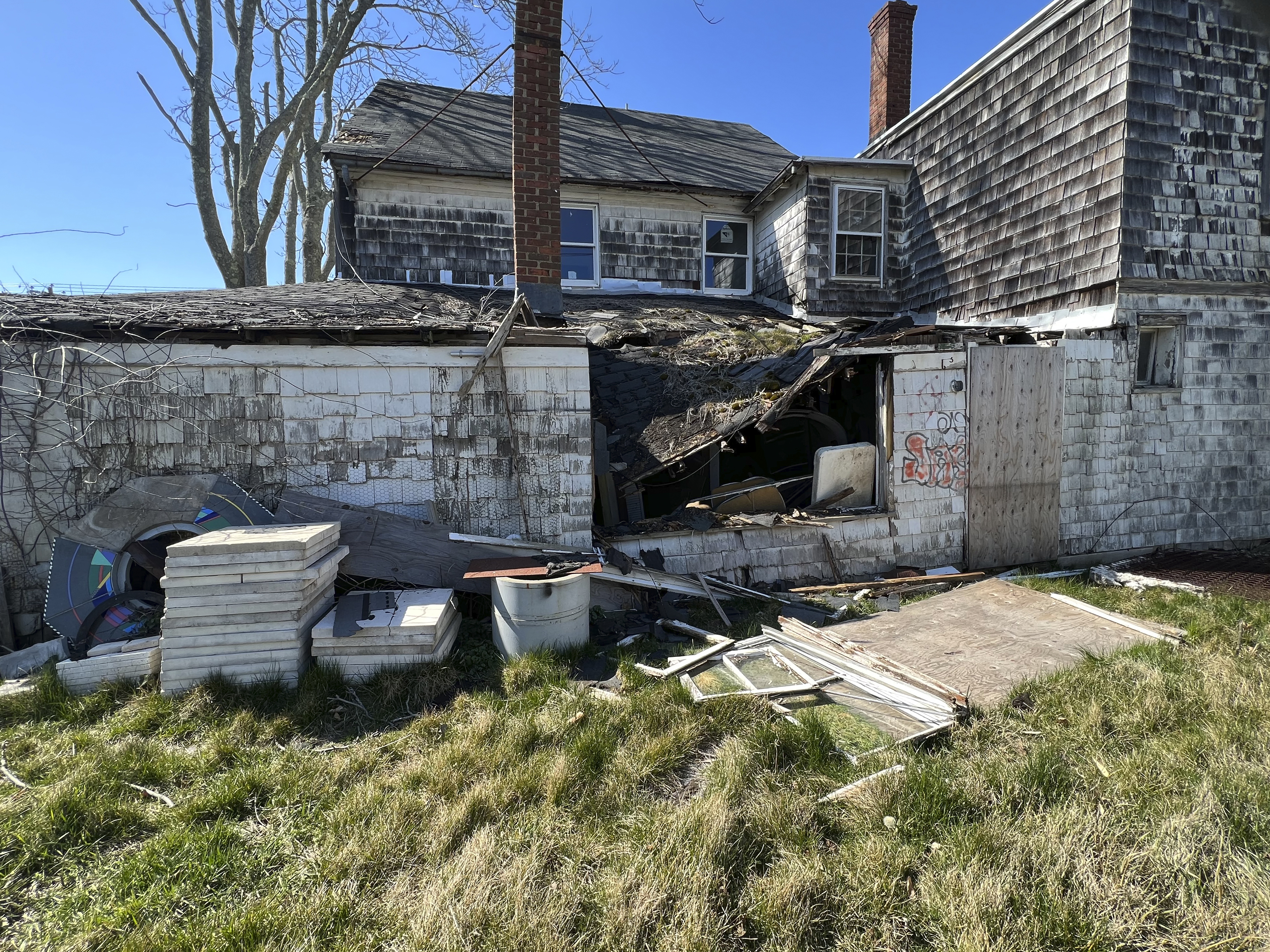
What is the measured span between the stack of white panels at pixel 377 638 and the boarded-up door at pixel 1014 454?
6391 mm

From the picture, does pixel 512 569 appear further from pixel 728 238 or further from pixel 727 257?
pixel 728 238

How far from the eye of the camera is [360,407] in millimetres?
5969

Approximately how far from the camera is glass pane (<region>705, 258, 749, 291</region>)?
13.3 meters

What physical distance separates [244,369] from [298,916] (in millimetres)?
4615

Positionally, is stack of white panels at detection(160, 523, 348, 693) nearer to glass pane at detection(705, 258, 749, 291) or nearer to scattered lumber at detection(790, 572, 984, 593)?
scattered lumber at detection(790, 572, 984, 593)

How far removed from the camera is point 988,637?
5.48 meters

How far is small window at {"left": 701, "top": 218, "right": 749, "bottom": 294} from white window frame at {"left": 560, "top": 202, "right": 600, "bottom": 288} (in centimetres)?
225

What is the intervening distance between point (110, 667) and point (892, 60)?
16.1 metres

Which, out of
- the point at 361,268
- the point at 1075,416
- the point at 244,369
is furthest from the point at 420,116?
the point at 1075,416

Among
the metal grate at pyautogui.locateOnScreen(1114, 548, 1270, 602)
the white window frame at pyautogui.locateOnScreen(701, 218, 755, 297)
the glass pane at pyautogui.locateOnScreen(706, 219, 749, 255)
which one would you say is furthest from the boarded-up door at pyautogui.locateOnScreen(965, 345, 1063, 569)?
the glass pane at pyautogui.locateOnScreen(706, 219, 749, 255)

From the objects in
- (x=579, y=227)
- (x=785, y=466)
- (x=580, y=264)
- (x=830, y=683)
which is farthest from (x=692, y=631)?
(x=579, y=227)

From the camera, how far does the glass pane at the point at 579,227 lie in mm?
12125

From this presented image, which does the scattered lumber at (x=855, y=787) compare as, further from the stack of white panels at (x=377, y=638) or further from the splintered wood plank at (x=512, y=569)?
the stack of white panels at (x=377, y=638)

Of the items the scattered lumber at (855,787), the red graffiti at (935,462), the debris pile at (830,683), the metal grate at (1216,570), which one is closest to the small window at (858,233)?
the red graffiti at (935,462)
